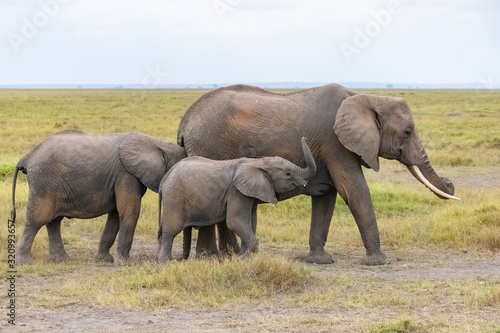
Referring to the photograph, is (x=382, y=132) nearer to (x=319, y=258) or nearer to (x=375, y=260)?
(x=375, y=260)

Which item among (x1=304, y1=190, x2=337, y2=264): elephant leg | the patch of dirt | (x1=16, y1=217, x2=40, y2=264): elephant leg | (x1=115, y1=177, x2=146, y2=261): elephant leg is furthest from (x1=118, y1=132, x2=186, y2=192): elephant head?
the patch of dirt

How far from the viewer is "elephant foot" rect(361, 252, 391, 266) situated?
9.23m

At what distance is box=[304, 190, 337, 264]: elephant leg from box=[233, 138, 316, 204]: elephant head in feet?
4.19

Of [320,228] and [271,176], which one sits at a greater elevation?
→ [271,176]

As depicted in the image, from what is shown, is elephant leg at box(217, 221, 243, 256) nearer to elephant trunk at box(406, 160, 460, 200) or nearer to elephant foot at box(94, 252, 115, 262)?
elephant foot at box(94, 252, 115, 262)

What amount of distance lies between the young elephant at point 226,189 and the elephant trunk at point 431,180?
1.61m

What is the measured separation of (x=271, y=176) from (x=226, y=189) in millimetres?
531

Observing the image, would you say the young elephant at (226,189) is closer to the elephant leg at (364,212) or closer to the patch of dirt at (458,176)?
the elephant leg at (364,212)

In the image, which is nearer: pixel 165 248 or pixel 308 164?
pixel 308 164

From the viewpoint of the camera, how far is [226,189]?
8367 mm

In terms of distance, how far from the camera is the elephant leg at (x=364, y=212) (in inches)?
359

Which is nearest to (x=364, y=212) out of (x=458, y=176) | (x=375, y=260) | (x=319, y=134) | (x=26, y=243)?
(x=375, y=260)

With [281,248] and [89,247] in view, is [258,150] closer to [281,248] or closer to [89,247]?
[281,248]

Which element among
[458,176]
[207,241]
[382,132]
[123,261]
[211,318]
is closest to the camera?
[211,318]
